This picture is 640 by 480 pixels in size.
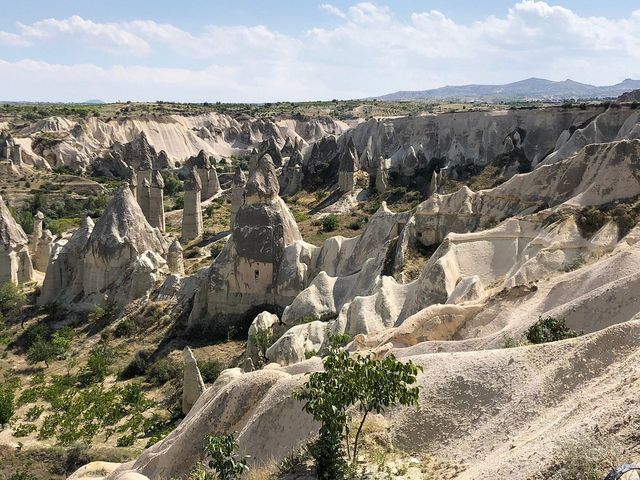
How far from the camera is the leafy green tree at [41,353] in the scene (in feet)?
74.2

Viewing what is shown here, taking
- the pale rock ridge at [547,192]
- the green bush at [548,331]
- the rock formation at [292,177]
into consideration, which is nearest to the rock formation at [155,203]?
the pale rock ridge at [547,192]

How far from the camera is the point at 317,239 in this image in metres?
36.8

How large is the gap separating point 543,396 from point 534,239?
33.0ft

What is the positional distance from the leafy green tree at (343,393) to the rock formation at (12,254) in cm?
2705

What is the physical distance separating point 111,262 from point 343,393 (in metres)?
22.0

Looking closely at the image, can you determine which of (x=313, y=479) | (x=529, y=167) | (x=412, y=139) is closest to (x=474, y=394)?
(x=313, y=479)

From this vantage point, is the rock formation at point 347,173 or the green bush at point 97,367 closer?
the green bush at point 97,367

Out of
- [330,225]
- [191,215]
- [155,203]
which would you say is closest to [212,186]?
[191,215]

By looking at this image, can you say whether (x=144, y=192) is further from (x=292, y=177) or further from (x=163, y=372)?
(x=292, y=177)

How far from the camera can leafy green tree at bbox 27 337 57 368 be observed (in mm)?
22609

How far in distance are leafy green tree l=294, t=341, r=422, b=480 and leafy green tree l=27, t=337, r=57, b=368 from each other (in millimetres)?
18346

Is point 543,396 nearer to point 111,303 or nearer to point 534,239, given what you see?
point 534,239

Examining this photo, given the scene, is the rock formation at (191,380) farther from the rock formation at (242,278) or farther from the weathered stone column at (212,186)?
the weathered stone column at (212,186)

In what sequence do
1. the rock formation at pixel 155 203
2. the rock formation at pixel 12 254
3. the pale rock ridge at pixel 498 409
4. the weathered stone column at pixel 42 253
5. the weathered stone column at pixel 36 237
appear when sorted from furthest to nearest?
1. the rock formation at pixel 155 203
2. the weathered stone column at pixel 36 237
3. the weathered stone column at pixel 42 253
4. the rock formation at pixel 12 254
5. the pale rock ridge at pixel 498 409
